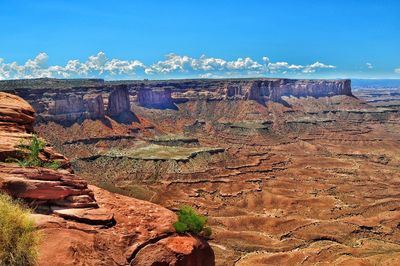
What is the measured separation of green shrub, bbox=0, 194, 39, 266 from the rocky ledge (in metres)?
0.91

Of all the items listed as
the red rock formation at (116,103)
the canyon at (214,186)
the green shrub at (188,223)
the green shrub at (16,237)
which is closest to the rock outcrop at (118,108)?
the red rock formation at (116,103)

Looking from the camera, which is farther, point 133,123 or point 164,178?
point 133,123

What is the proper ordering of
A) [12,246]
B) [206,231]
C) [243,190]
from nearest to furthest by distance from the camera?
[12,246]
[206,231]
[243,190]

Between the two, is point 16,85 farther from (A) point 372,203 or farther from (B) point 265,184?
(A) point 372,203

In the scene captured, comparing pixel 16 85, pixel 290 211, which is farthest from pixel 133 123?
pixel 290 211

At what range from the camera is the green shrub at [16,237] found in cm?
2231

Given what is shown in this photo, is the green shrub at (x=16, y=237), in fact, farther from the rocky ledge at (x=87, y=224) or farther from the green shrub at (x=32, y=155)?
the green shrub at (x=32, y=155)

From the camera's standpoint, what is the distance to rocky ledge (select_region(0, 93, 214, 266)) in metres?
25.3

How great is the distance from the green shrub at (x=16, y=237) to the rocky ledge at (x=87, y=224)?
91cm

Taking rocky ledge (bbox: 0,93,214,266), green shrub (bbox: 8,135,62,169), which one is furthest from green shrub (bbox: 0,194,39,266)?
green shrub (bbox: 8,135,62,169)

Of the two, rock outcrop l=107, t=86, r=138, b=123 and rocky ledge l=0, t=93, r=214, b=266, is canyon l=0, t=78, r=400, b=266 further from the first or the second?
rock outcrop l=107, t=86, r=138, b=123

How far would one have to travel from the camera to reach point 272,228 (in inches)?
4016

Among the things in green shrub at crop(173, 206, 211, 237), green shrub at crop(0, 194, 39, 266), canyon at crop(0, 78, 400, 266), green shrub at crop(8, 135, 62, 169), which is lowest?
canyon at crop(0, 78, 400, 266)

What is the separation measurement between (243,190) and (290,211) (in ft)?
65.8
